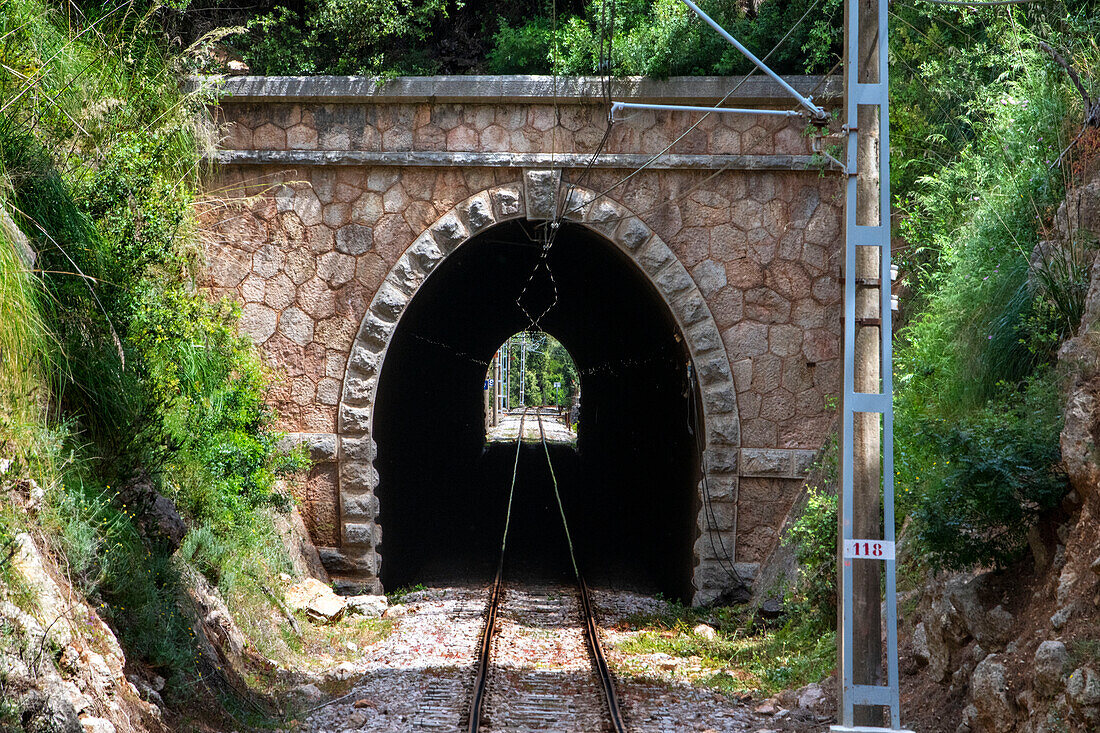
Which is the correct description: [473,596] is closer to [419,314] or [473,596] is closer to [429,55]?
[419,314]

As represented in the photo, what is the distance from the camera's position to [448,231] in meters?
10.1

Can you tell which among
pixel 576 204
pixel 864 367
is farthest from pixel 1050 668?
pixel 576 204

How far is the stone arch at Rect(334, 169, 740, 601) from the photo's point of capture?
10070mm

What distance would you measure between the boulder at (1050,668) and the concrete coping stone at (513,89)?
6.64 meters

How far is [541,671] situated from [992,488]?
4238 millimetres

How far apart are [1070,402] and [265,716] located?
533 centimetres

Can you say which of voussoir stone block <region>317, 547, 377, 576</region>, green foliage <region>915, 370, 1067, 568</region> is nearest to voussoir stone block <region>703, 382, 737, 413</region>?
voussoir stone block <region>317, 547, 377, 576</region>

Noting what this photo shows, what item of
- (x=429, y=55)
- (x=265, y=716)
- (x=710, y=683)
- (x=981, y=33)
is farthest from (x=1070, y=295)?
(x=429, y=55)

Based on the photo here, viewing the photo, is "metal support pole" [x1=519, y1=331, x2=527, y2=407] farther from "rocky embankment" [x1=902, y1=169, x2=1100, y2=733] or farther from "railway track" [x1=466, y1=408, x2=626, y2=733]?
"rocky embankment" [x1=902, y1=169, x2=1100, y2=733]

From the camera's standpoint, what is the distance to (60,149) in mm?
7777

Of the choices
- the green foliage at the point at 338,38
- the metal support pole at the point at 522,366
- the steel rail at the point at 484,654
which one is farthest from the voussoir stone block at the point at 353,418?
the metal support pole at the point at 522,366

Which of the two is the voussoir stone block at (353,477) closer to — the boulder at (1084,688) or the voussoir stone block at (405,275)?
the voussoir stone block at (405,275)

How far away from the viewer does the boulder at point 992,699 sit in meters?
5.03

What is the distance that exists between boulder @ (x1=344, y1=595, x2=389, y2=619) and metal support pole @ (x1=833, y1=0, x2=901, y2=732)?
5322 millimetres
